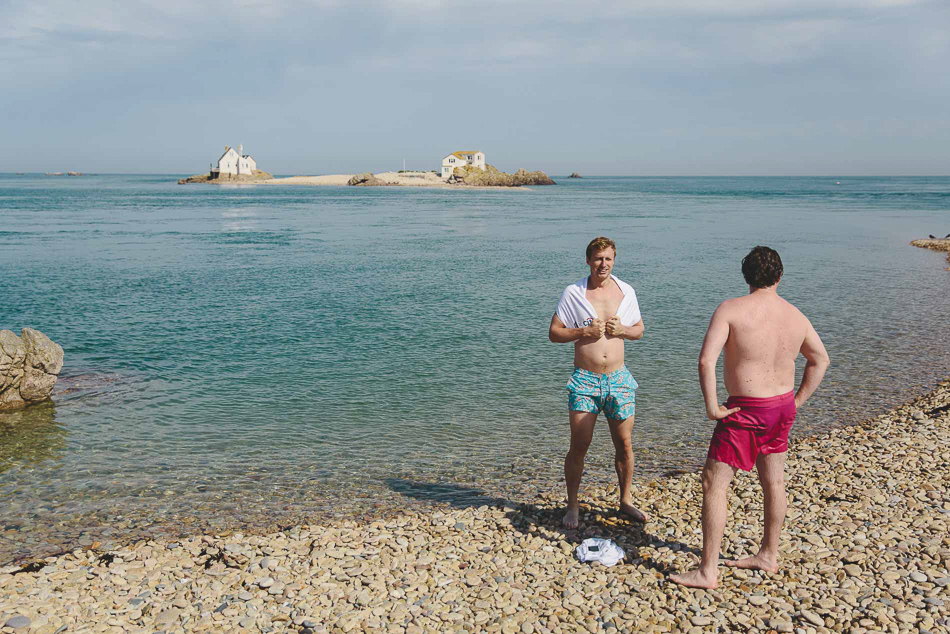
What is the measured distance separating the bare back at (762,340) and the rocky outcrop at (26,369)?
11307 mm

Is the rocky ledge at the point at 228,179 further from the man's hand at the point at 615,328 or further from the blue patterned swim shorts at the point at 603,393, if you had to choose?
the man's hand at the point at 615,328

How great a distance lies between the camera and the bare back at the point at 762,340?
194 inches

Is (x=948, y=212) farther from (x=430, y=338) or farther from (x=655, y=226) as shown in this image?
(x=430, y=338)

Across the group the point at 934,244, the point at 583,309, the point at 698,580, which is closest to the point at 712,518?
the point at 698,580

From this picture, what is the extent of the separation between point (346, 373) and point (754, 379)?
30.9 ft

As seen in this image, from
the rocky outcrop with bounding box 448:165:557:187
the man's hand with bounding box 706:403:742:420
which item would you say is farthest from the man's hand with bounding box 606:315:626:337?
the rocky outcrop with bounding box 448:165:557:187

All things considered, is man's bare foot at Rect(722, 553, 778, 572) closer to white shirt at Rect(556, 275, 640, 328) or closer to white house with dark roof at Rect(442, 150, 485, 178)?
white shirt at Rect(556, 275, 640, 328)

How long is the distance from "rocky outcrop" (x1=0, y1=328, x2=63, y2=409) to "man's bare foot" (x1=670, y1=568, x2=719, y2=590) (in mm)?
10835

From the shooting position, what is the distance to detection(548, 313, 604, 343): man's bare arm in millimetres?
5719

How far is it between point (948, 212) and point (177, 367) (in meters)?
77.5

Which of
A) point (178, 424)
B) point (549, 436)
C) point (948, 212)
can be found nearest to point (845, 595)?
point (549, 436)

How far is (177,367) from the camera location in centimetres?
1374

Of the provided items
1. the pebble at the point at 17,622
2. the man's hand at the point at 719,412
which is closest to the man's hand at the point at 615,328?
the man's hand at the point at 719,412

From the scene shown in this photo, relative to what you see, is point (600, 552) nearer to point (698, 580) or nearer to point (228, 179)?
point (698, 580)
